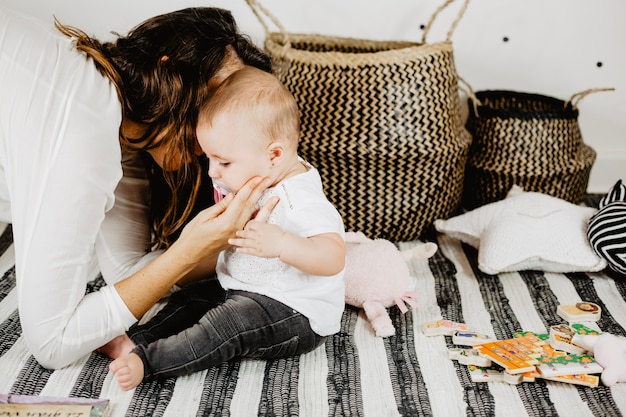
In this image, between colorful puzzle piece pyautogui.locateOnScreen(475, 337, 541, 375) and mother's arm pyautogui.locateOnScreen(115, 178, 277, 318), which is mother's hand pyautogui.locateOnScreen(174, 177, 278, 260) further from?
colorful puzzle piece pyautogui.locateOnScreen(475, 337, 541, 375)

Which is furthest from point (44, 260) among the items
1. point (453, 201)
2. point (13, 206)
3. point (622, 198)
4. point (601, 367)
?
point (622, 198)

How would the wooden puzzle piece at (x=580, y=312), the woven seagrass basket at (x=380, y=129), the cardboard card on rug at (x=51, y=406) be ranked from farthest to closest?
the woven seagrass basket at (x=380, y=129), the wooden puzzle piece at (x=580, y=312), the cardboard card on rug at (x=51, y=406)

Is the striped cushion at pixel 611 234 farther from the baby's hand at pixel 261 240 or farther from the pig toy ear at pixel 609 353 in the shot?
the baby's hand at pixel 261 240

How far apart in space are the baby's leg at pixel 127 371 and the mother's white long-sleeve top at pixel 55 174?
8 cm

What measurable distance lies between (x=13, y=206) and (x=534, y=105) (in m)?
1.61

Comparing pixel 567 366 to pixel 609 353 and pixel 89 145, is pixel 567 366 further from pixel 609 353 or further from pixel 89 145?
pixel 89 145

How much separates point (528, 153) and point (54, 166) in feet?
4.50

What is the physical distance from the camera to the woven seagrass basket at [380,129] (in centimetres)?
176

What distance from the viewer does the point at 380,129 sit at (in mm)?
1763

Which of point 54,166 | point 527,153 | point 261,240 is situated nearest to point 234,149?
point 261,240

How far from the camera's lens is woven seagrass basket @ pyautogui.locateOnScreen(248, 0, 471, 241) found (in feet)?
5.77

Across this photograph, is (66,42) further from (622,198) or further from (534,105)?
(534,105)

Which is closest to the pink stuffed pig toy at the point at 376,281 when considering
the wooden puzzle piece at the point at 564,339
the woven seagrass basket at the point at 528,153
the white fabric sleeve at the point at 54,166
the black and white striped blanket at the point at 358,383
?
the black and white striped blanket at the point at 358,383

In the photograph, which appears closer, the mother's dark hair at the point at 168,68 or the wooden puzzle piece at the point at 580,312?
the mother's dark hair at the point at 168,68
